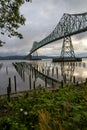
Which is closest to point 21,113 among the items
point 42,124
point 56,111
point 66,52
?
point 56,111

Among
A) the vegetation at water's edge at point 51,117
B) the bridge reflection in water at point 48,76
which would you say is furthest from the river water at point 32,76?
the vegetation at water's edge at point 51,117

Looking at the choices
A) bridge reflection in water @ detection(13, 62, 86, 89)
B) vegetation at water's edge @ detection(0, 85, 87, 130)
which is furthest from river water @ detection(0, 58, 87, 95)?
vegetation at water's edge @ detection(0, 85, 87, 130)

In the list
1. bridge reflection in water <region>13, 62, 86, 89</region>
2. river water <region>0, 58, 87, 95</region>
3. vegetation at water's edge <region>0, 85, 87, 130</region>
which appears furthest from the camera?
river water <region>0, 58, 87, 95</region>

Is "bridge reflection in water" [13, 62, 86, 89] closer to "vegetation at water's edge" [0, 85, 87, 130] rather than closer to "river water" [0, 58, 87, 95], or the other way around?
"river water" [0, 58, 87, 95]

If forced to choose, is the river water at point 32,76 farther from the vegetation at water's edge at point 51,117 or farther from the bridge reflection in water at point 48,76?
the vegetation at water's edge at point 51,117

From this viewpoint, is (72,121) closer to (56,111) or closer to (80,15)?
(56,111)

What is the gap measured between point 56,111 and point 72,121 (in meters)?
1.07

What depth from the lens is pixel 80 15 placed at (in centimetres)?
11144

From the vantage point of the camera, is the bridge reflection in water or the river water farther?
the river water

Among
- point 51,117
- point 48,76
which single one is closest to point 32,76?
point 48,76

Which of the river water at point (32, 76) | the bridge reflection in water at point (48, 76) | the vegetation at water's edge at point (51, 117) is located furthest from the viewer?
the river water at point (32, 76)

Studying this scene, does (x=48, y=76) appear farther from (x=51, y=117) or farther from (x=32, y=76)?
(x=51, y=117)

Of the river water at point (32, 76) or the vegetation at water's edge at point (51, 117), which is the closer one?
the vegetation at water's edge at point (51, 117)

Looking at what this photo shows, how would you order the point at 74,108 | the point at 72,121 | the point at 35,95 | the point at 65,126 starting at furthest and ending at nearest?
the point at 35,95 < the point at 74,108 < the point at 72,121 < the point at 65,126
